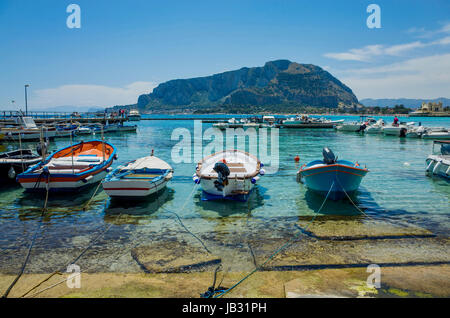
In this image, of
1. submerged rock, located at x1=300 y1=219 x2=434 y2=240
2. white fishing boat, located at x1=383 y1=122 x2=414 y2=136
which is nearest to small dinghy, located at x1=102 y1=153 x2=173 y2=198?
submerged rock, located at x1=300 y1=219 x2=434 y2=240

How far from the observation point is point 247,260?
848 centimetres

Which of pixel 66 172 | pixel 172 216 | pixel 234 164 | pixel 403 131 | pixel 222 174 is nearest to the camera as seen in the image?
pixel 172 216

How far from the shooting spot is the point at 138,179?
1587cm

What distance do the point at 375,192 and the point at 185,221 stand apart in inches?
440

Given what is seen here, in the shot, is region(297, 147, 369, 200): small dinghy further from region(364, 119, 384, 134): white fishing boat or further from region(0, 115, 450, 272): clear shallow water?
region(364, 119, 384, 134): white fishing boat

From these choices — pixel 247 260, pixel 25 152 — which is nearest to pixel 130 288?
pixel 247 260

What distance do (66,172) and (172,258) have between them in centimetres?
1073

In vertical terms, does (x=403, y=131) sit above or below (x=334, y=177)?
above

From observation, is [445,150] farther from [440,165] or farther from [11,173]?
[11,173]

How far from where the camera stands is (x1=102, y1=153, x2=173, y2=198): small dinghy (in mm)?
14250

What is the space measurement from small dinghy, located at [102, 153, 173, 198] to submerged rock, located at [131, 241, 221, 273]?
16.5ft

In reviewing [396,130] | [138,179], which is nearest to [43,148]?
[138,179]
